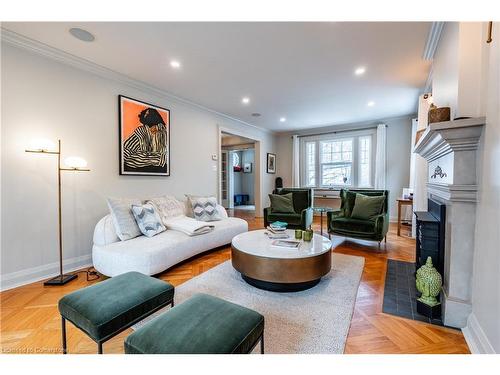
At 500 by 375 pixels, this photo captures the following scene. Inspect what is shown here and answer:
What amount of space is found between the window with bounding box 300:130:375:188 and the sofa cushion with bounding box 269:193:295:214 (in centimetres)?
250

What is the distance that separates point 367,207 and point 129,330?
3524 millimetres

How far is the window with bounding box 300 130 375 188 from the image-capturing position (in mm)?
6043

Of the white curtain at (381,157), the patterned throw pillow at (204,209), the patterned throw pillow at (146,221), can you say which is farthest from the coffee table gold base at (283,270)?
the white curtain at (381,157)

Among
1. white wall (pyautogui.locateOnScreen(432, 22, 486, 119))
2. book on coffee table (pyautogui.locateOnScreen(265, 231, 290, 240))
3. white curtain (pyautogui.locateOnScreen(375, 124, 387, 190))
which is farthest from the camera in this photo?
white curtain (pyautogui.locateOnScreen(375, 124, 387, 190))

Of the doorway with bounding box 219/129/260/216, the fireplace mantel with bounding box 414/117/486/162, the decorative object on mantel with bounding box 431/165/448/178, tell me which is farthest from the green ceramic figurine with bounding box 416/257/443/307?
the doorway with bounding box 219/129/260/216

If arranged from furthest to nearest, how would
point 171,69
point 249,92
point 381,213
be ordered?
point 249,92 < point 381,213 < point 171,69

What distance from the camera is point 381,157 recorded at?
566 centimetres

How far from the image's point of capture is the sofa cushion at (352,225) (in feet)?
11.2

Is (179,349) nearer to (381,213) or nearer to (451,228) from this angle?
(451,228)

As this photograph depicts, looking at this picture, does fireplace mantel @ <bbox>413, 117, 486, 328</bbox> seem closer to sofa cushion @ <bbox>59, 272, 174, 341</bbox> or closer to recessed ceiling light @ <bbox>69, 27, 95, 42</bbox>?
sofa cushion @ <bbox>59, 272, 174, 341</bbox>

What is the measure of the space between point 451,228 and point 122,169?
373cm

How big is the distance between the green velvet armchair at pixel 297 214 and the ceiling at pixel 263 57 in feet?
5.96
